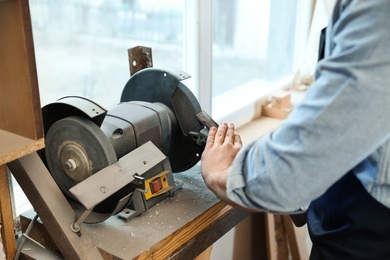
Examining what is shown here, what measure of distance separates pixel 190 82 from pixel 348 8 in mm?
975

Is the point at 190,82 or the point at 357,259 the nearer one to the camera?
the point at 357,259

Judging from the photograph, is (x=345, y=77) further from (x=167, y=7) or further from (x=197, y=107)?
(x=167, y=7)

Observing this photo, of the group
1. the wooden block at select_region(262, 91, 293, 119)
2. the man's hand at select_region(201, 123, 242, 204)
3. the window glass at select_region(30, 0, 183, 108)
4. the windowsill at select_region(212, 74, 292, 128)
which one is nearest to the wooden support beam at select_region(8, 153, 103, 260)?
the man's hand at select_region(201, 123, 242, 204)

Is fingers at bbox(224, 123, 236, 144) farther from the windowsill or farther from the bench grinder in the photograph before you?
the windowsill

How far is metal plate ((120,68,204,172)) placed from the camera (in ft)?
3.69

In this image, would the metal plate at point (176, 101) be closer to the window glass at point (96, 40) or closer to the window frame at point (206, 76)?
the window glass at point (96, 40)

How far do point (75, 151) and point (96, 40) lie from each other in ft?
1.60

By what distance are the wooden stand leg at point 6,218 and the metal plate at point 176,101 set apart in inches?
13.9

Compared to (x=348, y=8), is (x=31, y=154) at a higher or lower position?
lower

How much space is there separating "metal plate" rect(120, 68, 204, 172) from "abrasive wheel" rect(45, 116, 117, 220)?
0.73ft

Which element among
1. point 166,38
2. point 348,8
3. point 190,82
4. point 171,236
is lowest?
point 171,236

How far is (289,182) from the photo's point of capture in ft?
2.39

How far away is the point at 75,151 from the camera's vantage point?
3.19ft

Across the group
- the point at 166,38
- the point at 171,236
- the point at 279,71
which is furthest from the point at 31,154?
the point at 279,71
